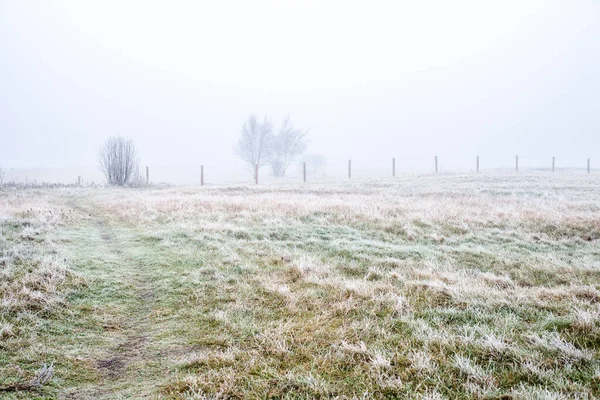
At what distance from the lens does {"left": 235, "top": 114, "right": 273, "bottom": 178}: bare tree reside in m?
50.8

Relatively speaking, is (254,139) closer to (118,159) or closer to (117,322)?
(118,159)

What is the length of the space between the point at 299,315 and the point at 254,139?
156 feet

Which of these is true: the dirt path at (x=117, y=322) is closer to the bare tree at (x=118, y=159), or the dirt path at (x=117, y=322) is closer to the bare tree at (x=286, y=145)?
the bare tree at (x=118, y=159)

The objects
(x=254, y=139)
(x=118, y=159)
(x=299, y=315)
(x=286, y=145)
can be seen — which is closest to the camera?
(x=299, y=315)

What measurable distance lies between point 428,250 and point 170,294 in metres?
5.80

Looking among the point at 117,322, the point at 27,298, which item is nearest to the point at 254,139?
the point at 27,298

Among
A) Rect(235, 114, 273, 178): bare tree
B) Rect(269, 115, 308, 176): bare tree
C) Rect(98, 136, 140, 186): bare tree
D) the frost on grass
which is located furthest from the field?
Rect(269, 115, 308, 176): bare tree

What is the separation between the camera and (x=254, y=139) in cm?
5091

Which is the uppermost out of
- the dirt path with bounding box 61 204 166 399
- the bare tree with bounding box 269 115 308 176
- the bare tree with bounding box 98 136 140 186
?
the bare tree with bounding box 269 115 308 176

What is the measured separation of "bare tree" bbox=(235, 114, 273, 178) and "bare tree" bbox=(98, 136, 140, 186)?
19174 millimetres

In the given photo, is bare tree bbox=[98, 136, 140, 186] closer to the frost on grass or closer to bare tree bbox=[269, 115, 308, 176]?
bare tree bbox=[269, 115, 308, 176]

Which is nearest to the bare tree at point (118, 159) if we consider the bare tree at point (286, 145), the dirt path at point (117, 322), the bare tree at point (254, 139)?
the bare tree at point (254, 139)

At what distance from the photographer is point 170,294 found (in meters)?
5.86

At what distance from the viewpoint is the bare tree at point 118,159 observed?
111 ft
